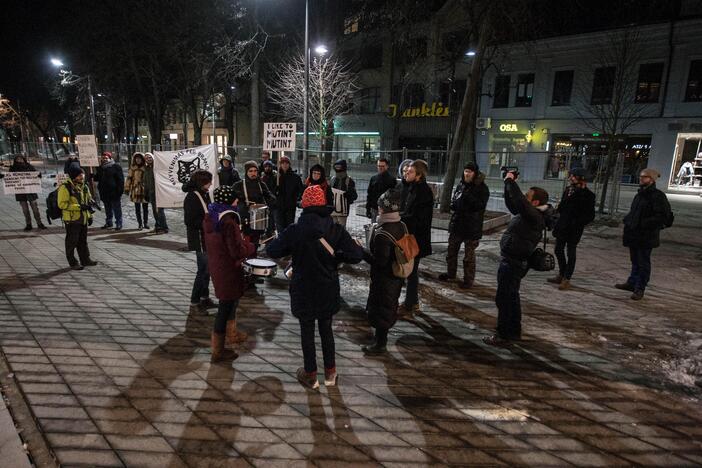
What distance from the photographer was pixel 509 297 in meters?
4.81

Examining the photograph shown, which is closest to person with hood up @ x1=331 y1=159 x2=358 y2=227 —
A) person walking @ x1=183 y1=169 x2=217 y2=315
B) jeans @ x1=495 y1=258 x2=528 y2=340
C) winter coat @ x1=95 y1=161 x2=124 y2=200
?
person walking @ x1=183 y1=169 x2=217 y2=315

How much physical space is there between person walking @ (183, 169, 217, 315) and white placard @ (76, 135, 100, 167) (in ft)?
25.6

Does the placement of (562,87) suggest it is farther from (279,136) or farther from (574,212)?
(574,212)

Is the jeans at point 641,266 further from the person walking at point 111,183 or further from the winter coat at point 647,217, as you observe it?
the person walking at point 111,183

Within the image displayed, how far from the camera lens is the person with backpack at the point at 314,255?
11.8 ft

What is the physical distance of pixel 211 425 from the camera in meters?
3.38

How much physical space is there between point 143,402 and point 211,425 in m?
0.70

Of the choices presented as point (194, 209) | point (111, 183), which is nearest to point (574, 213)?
point (194, 209)

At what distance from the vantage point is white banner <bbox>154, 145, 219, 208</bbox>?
10289 millimetres

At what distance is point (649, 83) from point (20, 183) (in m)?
28.5

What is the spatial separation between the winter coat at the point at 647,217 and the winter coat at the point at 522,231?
8.99 feet

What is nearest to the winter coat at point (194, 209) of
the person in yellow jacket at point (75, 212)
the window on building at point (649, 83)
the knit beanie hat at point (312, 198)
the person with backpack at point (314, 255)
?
the person with backpack at point (314, 255)

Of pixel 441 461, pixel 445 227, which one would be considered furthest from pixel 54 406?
pixel 445 227

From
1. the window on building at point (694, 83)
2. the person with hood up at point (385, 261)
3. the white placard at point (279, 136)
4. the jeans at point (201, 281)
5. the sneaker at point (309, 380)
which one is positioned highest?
the window on building at point (694, 83)
